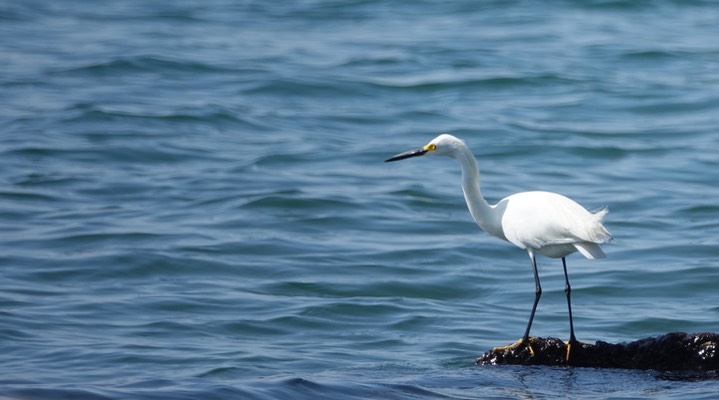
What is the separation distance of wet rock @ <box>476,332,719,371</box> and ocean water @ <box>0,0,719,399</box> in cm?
10

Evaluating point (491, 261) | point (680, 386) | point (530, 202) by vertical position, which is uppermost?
point (530, 202)

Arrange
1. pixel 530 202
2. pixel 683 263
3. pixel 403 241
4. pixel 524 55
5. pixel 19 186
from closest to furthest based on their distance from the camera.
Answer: pixel 530 202 < pixel 683 263 < pixel 403 241 < pixel 19 186 < pixel 524 55

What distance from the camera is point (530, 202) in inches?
301

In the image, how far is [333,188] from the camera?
1394 cm

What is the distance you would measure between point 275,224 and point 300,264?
1466 millimetres

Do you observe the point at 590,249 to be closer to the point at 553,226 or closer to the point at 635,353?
the point at 553,226

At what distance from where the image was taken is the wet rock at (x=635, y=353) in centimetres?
662

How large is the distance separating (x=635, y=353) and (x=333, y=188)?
24.3 feet

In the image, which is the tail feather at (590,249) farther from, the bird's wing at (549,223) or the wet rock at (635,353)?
the wet rock at (635,353)

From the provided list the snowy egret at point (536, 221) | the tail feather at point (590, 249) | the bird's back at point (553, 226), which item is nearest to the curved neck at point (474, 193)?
the snowy egret at point (536, 221)

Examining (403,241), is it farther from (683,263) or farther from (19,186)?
(19,186)

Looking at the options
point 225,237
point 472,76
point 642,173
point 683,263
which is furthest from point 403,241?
point 472,76

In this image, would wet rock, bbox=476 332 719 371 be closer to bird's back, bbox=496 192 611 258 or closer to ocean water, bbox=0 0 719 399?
ocean water, bbox=0 0 719 399

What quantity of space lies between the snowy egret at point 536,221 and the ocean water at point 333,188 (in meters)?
0.76
